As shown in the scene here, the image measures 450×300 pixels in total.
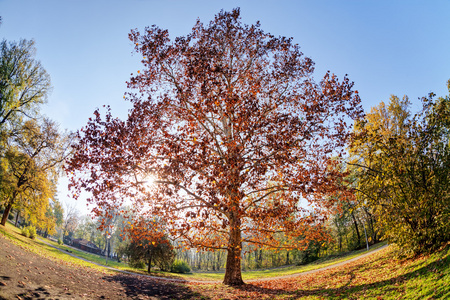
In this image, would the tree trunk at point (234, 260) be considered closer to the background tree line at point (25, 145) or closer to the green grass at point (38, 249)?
the green grass at point (38, 249)

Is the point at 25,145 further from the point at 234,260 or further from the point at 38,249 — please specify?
the point at 234,260

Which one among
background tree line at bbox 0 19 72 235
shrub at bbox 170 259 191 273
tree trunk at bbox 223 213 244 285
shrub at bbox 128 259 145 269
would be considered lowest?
shrub at bbox 170 259 191 273

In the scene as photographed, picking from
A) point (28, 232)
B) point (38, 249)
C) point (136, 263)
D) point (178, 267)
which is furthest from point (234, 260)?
point (28, 232)

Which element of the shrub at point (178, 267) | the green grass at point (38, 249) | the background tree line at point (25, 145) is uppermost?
the background tree line at point (25, 145)

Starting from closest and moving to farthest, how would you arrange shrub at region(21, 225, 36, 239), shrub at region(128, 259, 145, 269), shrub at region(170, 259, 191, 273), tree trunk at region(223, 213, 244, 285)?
tree trunk at region(223, 213, 244, 285)
shrub at region(128, 259, 145, 269)
shrub at region(21, 225, 36, 239)
shrub at region(170, 259, 191, 273)

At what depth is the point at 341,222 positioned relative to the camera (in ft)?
142

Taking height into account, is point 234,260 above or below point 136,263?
above

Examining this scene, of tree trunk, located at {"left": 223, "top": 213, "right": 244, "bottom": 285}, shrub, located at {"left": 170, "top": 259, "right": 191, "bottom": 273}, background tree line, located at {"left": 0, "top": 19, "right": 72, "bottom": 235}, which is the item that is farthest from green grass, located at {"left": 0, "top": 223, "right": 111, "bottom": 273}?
tree trunk, located at {"left": 223, "top": 213, "right": 244, "bottom": 285}

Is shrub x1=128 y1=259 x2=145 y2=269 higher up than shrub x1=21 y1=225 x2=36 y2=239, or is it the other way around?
shrub x1=21 y1=225 x2=36 y2=239

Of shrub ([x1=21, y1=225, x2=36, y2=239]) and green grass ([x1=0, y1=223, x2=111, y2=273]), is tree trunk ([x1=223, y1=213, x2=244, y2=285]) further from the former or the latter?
shrub ([x1=21, y1=225, x2=36, y2=239])

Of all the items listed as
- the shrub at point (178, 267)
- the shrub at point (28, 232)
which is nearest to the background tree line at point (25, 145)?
the shrub at point (28, 232)

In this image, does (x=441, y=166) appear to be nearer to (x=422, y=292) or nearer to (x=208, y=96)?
(x=422, y=292)

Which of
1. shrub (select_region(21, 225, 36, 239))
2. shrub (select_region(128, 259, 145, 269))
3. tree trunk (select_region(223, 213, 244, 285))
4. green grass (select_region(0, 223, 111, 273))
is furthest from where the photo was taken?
shrub (select_region(21, 225, 36, 239))

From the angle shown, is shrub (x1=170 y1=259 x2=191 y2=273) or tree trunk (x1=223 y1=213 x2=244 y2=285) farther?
shrub (x1=170 y1=259 x2=191 y2=273)
